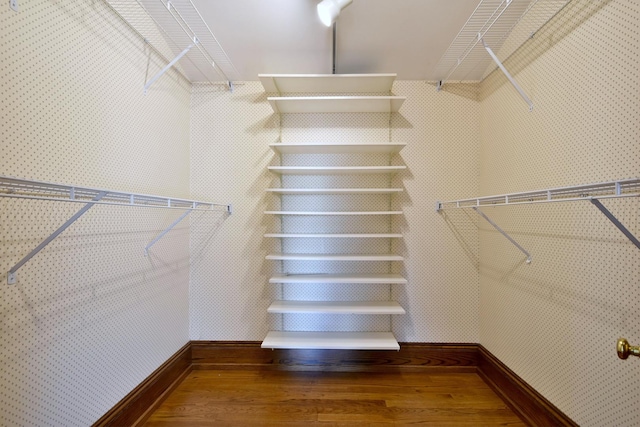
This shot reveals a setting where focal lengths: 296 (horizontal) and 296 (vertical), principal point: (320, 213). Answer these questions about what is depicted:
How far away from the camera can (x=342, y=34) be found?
1.85 m

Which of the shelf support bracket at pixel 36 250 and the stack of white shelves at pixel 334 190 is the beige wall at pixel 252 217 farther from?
the stack of white shelves at pixel 334 190

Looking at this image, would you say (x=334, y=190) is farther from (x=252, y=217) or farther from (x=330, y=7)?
(x=330, y=7)

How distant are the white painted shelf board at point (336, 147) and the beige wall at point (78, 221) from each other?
787mm

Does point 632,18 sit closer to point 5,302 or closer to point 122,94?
point 122,94

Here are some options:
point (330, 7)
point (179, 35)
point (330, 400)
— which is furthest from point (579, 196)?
point (179, 35)

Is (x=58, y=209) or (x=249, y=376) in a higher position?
(x=58, y=209)

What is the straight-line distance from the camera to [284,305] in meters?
2.04

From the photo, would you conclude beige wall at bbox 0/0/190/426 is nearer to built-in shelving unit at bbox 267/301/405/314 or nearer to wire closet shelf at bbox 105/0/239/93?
wire closet shelf at bbox 105/0/239/93

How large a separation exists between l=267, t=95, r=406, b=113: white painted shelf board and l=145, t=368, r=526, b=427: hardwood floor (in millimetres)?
1872

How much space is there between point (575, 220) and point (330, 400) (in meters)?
1.61

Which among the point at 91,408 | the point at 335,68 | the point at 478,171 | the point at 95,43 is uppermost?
the point at 335,68

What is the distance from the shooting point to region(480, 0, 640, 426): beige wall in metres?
1.11

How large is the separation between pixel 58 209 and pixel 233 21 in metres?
1.41

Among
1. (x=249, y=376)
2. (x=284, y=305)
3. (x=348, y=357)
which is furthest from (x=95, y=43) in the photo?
(x=348, y=357)
